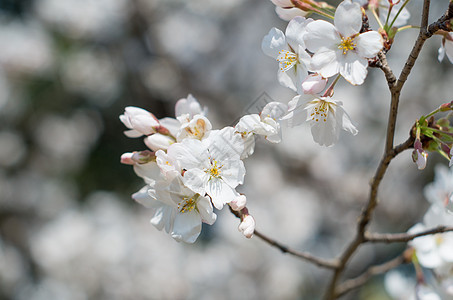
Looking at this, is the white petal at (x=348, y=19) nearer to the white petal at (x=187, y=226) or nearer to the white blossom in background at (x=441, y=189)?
the white petal at (x=187, y=226)

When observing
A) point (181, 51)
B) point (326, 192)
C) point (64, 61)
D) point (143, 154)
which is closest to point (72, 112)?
point (64, 61)

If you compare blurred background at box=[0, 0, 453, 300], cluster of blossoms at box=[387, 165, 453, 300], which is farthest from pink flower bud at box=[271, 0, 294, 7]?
blurred background at box=[0, 0, 453, 300]

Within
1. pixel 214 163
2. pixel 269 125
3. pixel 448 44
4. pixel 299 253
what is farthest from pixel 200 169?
pixel 448 44

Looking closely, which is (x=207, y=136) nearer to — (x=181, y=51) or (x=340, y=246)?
(x=340, y=246)

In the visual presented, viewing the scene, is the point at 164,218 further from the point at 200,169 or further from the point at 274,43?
the point at 274,43

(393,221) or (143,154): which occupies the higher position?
(143,154)

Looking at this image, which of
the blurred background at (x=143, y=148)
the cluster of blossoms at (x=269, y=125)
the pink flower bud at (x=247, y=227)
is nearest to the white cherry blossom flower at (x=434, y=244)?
the cluster of blossoms at (x=269, y=125)
